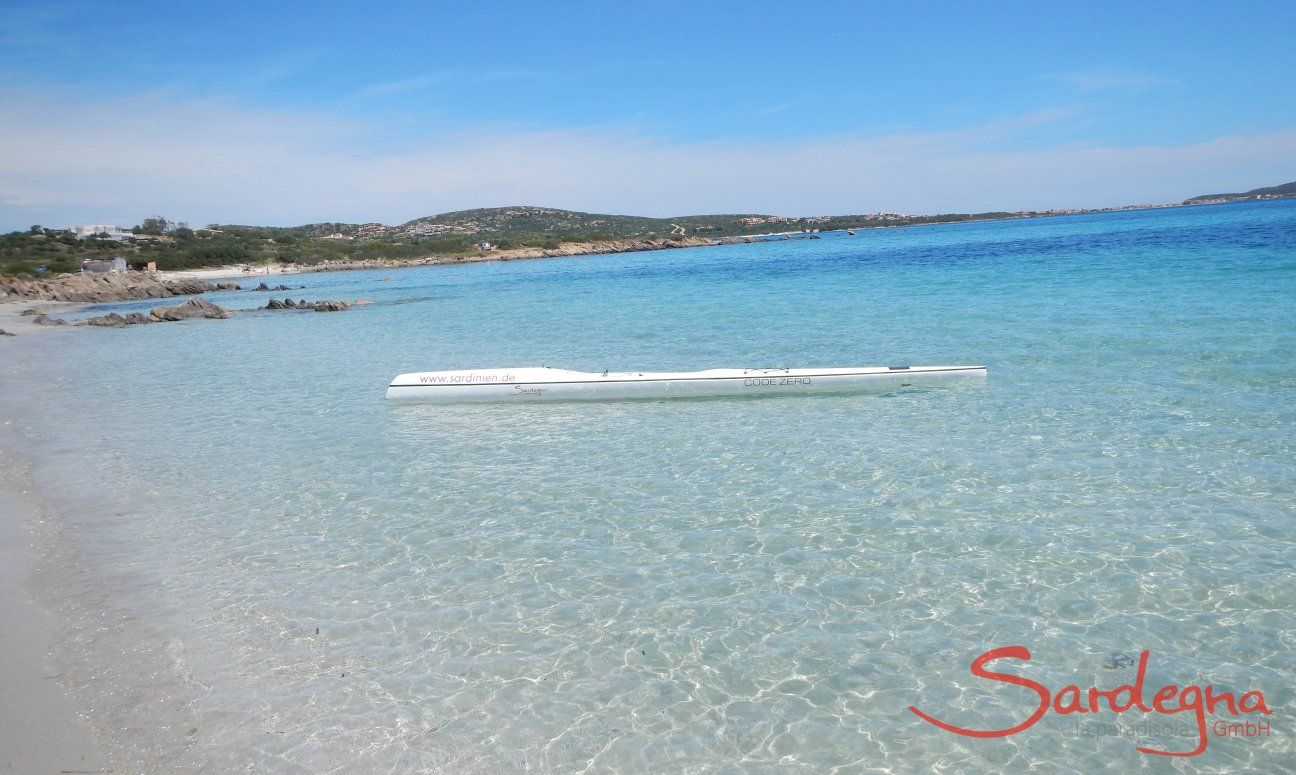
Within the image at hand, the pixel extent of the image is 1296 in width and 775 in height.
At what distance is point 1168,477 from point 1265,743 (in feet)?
14.6

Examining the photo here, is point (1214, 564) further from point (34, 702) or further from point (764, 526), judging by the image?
point (34, 702)

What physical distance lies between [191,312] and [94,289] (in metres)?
19.2

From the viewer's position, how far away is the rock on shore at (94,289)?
4644cm

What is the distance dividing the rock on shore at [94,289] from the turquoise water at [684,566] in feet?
128

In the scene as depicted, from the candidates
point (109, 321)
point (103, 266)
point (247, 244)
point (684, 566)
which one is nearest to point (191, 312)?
point (109, 321)

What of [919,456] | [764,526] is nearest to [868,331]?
[919,456]

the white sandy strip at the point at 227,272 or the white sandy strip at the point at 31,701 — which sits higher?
the white sandy strip at the point at 227,272

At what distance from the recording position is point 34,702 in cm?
479

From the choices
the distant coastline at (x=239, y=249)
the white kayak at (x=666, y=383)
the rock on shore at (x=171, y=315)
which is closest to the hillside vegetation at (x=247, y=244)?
the distant coastline at (x=239, y=249)

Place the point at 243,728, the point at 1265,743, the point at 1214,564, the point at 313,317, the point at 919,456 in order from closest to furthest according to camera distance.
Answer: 1. the point at 1265,743
2. the point at 243,728
3. the point at 1214,564
4. the point at 919,456
5. the point at 313,317

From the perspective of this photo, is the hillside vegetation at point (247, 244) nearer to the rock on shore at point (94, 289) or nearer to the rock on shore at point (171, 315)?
the rock on shore at point (94, 289)

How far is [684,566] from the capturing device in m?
6.47

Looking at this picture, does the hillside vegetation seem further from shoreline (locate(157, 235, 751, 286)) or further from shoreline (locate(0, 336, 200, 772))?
shoreline (locate(0, 336, 200, 772))

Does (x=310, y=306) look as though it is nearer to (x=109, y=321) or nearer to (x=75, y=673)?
(x=109, y=321)
